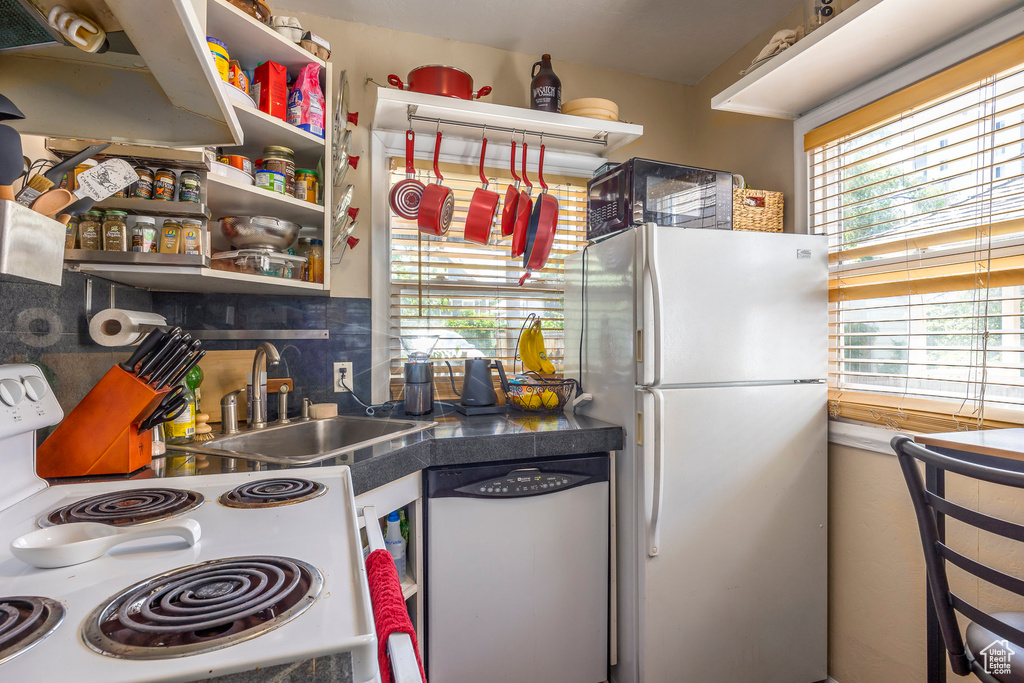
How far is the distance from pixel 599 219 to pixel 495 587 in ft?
4.47

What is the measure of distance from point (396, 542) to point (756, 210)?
5.78ft

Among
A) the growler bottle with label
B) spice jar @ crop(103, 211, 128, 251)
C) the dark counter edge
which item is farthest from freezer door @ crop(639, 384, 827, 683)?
spice jar @ crop(103, 211, 128, 251)

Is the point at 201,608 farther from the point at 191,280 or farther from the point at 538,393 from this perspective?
the point at 538,393

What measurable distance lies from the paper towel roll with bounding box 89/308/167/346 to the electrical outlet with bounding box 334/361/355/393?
76 centimetres

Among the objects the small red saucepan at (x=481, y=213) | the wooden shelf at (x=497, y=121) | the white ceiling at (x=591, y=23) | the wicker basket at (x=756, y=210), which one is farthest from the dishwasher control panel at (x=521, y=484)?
the white ceiling at (x=591, y=23)

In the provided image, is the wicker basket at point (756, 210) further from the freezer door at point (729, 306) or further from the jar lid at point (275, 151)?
the jar lid at point (275, 151)

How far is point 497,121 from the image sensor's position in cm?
204

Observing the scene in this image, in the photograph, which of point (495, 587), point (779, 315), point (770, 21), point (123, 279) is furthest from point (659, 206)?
point (123, 279)

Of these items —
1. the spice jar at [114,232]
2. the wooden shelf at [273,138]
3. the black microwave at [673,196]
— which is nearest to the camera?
the spice jar at [114,232]

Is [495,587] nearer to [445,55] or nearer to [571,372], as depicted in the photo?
[571,372]

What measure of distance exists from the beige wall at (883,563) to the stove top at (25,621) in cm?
191

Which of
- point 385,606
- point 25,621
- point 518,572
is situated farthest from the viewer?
point 518,572

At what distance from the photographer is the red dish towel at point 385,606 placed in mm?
637

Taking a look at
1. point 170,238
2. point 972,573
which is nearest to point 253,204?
point 170,238
